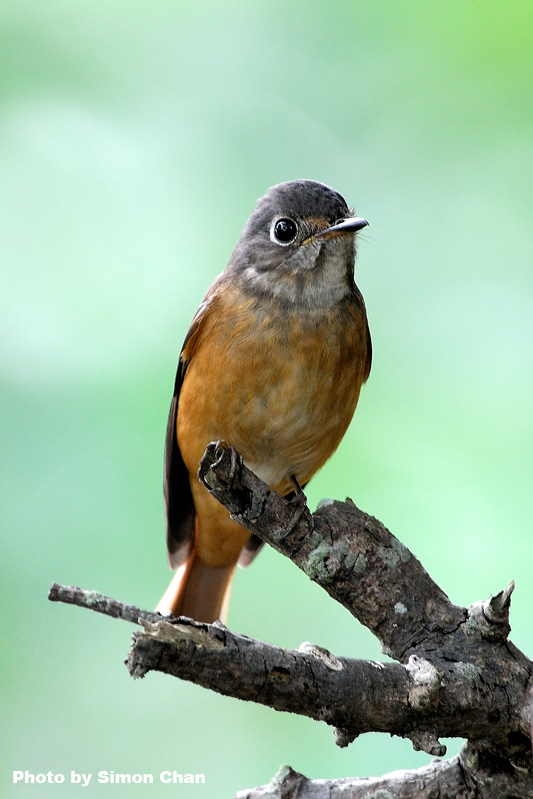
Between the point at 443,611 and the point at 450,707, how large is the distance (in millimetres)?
297

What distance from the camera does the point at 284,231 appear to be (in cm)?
304

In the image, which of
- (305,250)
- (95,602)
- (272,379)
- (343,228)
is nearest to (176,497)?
(272,379)

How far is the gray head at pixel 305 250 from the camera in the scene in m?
2.96

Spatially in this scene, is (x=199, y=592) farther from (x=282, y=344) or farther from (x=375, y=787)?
(x=375, y=787)

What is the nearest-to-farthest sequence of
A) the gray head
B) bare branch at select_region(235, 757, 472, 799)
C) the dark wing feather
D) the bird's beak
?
bare branch at select_region(235, 757, 472, 799), the bird's beak, the gray head, the dark wing feather

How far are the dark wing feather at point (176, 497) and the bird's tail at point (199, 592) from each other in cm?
6

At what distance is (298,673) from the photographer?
1783 mm

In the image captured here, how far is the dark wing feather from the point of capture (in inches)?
132

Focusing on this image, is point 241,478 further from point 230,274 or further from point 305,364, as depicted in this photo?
point 230,274

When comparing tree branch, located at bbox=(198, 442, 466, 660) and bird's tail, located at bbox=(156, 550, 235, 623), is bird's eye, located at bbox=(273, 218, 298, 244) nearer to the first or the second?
tree branch, located at bbox=(198, 442, 466, 660)

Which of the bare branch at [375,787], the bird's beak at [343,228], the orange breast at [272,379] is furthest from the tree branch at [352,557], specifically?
the bird's beak at [343,228]

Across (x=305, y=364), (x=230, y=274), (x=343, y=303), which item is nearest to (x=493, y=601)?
(x=305, y=364)

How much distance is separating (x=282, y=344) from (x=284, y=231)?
0.45 metres

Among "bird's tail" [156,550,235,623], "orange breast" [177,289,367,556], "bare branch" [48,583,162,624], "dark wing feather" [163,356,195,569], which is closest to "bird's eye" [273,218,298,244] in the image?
"orange breast" [177,289,367,556]
